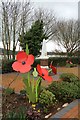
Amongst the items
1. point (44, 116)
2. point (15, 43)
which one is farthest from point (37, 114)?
point (15, 43)

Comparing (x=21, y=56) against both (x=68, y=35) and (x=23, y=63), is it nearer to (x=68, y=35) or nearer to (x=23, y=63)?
(x=23, y=63)

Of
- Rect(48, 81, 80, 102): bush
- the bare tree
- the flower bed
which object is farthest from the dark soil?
the bare tree

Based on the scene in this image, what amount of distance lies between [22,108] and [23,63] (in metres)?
0.73

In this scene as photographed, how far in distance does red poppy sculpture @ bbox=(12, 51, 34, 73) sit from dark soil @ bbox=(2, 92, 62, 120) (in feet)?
2.07

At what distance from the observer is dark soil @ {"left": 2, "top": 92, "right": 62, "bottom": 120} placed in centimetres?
301

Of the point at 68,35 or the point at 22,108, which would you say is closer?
the point at 22,108

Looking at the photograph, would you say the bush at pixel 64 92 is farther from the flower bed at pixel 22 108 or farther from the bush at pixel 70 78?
the bush at pixel 70 78

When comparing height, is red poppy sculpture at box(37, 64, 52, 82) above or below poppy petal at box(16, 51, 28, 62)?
below

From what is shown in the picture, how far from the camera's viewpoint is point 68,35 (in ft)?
78.8

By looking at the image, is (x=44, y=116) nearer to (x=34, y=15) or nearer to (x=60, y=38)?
(x=34, y=15)

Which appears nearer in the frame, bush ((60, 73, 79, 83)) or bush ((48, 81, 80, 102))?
bush ((48, 81, 80, 102))

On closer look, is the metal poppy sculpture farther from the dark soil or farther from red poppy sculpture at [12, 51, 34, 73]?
the dark soil

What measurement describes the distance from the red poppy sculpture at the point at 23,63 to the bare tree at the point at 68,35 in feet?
68.1

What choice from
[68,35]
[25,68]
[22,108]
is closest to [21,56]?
[25,68]
